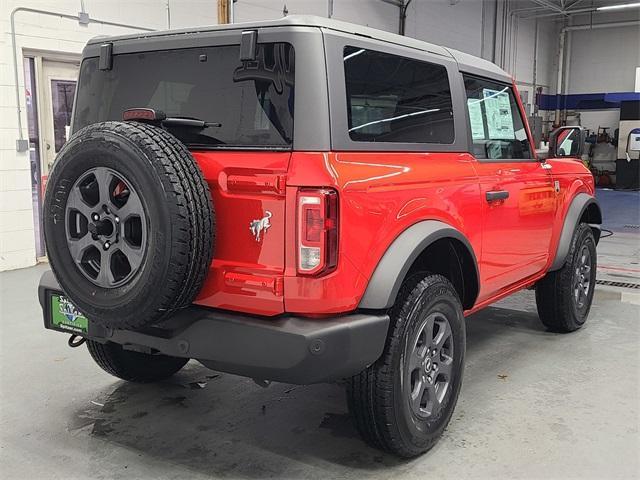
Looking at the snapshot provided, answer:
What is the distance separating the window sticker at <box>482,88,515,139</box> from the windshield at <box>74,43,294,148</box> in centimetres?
150

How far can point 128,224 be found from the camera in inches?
84.0

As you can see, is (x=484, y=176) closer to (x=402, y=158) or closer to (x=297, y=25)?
(x=402, y=158)

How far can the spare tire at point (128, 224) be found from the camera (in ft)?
6.66

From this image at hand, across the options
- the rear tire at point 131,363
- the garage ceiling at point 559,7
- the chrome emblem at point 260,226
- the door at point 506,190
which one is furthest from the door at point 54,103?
the garage ceiling at point 559,7

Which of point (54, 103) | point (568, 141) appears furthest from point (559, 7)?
point (568, 141)

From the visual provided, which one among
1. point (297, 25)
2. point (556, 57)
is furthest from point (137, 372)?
point (556, 57)

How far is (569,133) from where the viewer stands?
3918mm

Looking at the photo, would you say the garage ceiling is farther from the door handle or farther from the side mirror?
the door handle

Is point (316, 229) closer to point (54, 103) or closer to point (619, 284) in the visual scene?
point (619, 284)

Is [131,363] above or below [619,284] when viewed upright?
above

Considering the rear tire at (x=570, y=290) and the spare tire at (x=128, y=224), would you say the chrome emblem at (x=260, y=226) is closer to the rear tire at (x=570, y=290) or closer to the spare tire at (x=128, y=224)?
the spare tire at (x=128, y=224)

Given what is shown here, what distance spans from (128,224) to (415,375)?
4.11ft

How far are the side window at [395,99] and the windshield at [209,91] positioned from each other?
0.26m

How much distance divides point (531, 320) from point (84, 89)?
11.3ft
